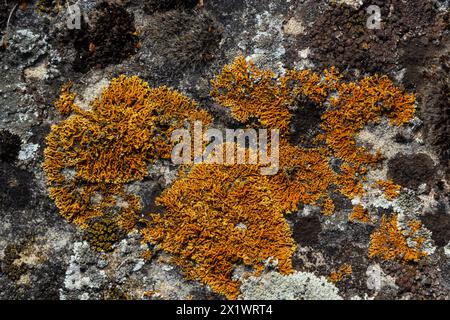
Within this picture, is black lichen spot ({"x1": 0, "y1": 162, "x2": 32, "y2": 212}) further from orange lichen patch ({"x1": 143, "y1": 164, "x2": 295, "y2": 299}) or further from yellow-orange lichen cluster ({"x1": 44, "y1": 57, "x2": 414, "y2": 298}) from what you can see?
orange lichen patch ({"x1": 143, "y1": 164, "x2": 295, "y2": 299})

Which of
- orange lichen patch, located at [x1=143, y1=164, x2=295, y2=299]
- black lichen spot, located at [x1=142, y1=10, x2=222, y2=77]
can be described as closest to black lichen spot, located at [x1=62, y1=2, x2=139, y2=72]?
black lichen spot, located at [x1=142, y1=10, x2=222, y2=77]

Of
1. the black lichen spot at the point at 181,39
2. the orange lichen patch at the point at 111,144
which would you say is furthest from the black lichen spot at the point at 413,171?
the black lichen spot at the point at 181,39

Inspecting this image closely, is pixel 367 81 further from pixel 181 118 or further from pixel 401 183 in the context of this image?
pixel 181 118

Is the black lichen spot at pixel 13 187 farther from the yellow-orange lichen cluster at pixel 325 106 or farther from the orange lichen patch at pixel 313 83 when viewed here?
the orange lichen patch at pixel 313 83

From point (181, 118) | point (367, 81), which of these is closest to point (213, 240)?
point (181, 118)

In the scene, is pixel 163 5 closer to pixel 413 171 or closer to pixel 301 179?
pixel 301 179

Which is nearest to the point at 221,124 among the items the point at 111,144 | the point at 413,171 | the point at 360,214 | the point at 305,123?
the point at 305,123
